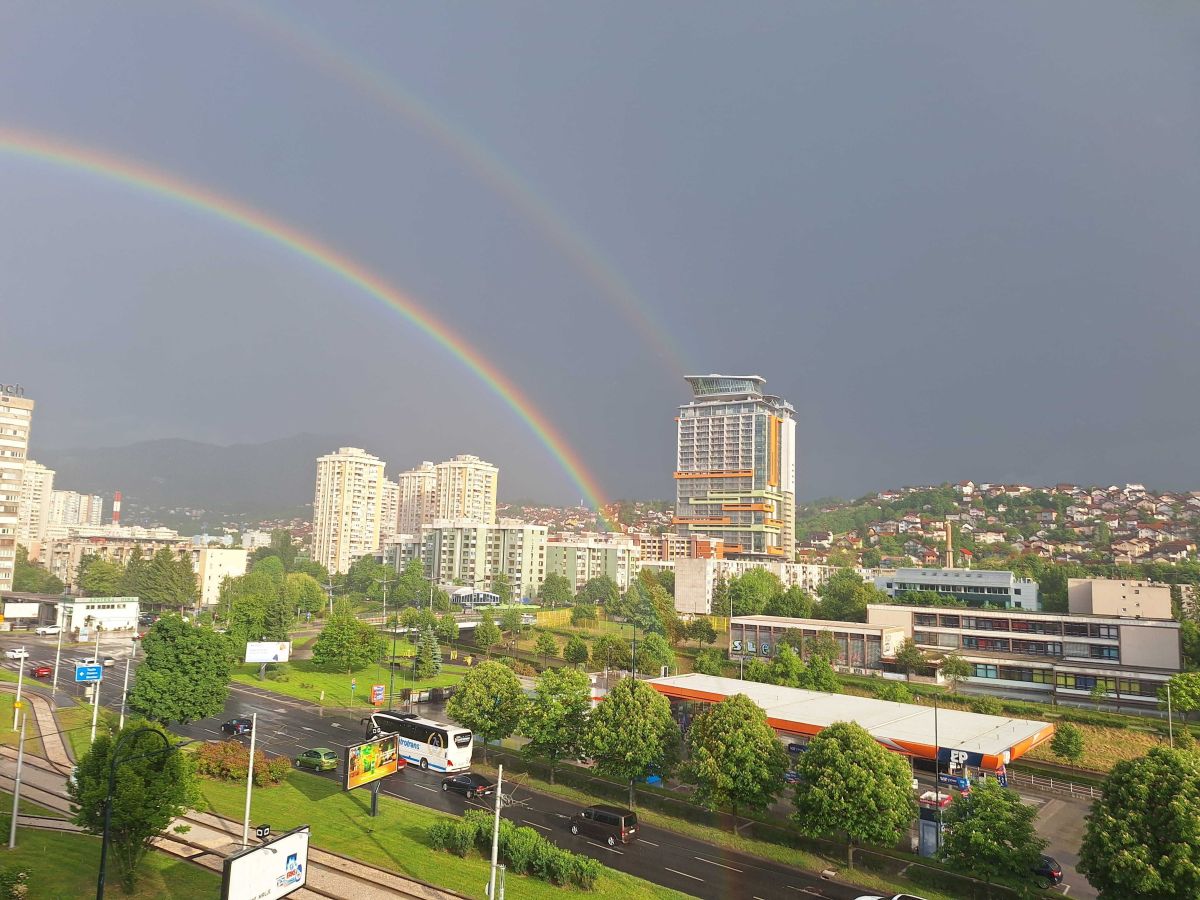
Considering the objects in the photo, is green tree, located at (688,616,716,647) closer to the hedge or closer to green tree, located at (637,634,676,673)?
green tree, located at (637,634,676,673)

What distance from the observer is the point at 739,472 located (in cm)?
18850

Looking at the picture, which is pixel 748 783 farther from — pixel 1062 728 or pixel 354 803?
pixel 1062 728

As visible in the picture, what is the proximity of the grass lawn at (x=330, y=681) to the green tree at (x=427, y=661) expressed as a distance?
63 centimetres

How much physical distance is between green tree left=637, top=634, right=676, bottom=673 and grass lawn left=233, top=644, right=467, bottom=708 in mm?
17031

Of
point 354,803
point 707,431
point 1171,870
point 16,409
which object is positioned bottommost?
point 354,803

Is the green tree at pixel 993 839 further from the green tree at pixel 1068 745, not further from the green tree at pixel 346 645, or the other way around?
the green tree at pixel 346 645

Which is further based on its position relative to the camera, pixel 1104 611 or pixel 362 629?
pixel 1104 611

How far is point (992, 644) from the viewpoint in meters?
78.4

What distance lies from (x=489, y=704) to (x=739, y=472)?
15310 cm

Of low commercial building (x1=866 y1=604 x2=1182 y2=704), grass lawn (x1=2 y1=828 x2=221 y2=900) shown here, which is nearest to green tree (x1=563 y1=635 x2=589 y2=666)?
low commercial building (x1=866 y1=604 x2=1182 y2=704)

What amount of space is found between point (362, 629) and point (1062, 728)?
5410cm

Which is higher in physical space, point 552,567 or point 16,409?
point 16,409

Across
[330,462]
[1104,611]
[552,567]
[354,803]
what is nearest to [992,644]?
[1104,611]

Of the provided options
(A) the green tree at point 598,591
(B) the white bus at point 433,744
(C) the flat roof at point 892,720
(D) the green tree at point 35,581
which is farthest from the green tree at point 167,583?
(C) the flat roof at point 892,720
